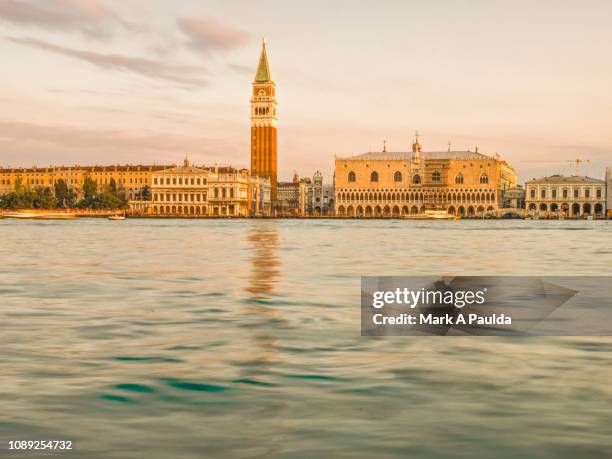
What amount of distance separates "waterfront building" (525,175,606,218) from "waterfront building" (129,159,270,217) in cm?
4708

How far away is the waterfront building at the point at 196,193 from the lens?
463 ft

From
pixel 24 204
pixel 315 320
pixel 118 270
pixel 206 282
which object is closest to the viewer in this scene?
pixel 315 320

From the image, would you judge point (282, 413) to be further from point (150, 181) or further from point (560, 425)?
point (150, 181)

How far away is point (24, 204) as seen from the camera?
401ft

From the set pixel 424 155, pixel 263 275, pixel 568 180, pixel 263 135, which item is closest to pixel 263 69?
pixel 263 135

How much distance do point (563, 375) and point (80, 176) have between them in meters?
157

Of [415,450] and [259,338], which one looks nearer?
[415,450]

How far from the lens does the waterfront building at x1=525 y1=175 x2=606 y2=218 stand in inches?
5394

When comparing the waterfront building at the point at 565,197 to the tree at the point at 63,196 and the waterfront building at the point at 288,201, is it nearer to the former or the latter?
the waterfront building at the point at 288,201

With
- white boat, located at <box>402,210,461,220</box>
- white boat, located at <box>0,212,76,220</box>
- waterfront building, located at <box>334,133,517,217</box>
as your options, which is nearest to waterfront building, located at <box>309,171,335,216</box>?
waterfront building, located at <box>334,133,517,217</box>

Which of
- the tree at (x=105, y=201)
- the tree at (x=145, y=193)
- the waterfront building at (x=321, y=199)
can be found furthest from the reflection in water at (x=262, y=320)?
the waterfront building at (x=321, y=199)

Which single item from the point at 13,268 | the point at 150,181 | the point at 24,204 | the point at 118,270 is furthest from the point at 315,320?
the point at 150,181

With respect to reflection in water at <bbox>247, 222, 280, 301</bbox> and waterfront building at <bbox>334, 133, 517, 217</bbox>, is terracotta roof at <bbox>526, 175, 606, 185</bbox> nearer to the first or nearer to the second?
waterfront building at <bbox>334, 133, 517, 217</bbox>

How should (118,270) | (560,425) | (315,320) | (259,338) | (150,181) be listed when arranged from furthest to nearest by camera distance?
(150,181)
(118,270)
(315,320)
(259,338)
(560,425)
